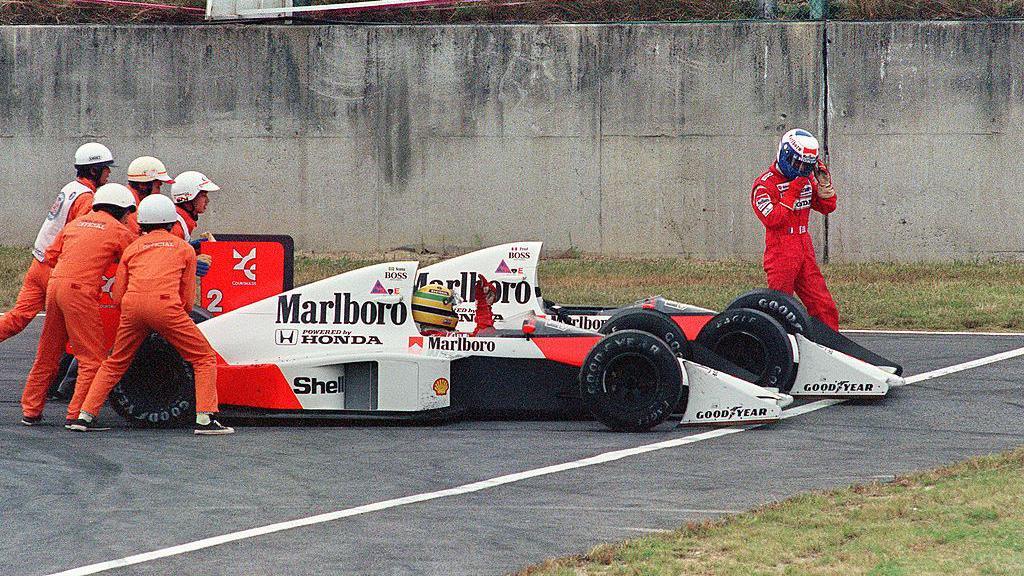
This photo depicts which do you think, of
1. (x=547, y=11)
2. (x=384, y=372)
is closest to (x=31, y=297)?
(x=384, y=372)

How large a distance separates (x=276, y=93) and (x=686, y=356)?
35.9 feet

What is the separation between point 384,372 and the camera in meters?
9.52

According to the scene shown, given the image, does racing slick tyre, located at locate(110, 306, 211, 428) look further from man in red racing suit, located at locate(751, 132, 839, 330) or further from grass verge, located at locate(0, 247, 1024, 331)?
grass verge, located at locate(0, 247, 1024, 331)

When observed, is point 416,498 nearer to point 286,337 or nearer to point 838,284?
point 286,337

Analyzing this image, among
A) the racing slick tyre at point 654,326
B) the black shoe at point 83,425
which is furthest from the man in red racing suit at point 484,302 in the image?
the black shoe at point 83,425

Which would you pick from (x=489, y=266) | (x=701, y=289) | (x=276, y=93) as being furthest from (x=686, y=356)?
(x=276, y=93)

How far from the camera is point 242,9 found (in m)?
19.8

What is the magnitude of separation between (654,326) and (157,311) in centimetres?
336

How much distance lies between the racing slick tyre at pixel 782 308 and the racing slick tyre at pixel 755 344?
0.40 meters

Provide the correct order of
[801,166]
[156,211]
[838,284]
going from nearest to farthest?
1. [156,211]
2. [801,166]
3. [838,284]

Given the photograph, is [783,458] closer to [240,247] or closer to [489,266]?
[489,266]

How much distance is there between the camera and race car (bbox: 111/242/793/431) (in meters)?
9.38

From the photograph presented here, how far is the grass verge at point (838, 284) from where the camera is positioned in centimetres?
1483

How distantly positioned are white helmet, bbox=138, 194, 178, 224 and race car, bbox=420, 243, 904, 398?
193 cm
